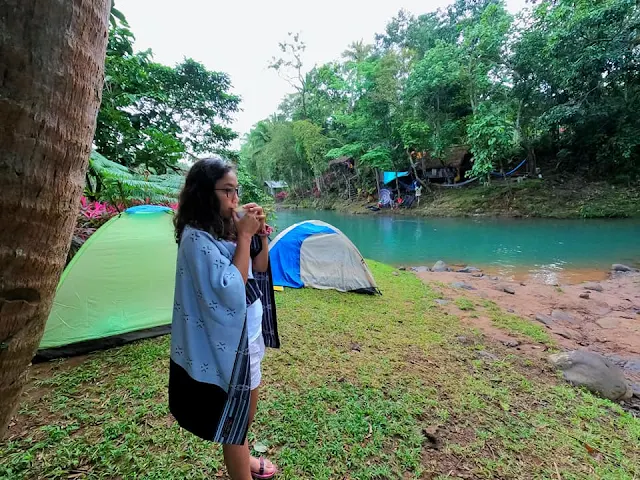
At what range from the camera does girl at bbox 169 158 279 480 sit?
1.15 meters

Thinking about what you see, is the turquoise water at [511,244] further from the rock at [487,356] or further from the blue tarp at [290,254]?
the rock at [487,356]

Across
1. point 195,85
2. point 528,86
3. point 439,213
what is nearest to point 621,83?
point 528,86

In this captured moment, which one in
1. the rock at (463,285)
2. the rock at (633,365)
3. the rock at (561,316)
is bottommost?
the rock at (633,365)

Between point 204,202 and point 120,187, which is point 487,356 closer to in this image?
point 204,202

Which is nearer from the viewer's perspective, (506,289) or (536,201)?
(506,289)

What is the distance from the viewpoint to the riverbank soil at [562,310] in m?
3.88

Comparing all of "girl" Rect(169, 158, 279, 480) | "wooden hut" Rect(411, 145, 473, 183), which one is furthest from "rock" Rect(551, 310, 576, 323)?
"wooden hut" Rect(411, 145, 473, 183)

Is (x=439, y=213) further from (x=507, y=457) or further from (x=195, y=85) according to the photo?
(x=507, y=457)

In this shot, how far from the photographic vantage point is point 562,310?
17.0ft

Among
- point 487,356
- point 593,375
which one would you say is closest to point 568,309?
point 593,375

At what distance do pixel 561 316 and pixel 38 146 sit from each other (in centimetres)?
608

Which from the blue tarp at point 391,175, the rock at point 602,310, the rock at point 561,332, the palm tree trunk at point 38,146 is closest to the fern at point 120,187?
the palm tree trunk at point 38,146

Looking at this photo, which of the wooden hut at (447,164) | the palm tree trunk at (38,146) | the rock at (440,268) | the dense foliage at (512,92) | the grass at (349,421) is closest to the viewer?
the palm tree trunk at (38,146)

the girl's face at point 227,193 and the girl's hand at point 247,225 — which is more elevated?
the girl's face at point 227,193
